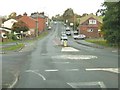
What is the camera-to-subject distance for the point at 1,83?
1560 centimetres

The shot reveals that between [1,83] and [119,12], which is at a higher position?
[119,12]

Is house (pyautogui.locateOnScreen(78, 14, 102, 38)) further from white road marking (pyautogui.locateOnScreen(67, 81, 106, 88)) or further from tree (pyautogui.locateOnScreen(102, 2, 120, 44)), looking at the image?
white road marking (pyautogui.locateOnScreen(67, 81, 106, 88))

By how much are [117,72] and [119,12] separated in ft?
94.4

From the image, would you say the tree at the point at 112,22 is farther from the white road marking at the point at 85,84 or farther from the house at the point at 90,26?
the house at the point at 90,26

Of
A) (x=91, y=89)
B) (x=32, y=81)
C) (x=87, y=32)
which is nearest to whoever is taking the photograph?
(x=91, y=89)

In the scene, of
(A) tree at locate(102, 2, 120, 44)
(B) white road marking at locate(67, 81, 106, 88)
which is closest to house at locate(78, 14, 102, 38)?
(A) tree at locate(102, 2, 120, 44)

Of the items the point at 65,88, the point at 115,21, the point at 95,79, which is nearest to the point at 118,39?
the point at 115,21

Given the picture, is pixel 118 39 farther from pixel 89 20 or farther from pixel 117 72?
pixel 89 20

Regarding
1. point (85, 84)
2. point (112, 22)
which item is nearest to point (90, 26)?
Answer: point (112, 22)

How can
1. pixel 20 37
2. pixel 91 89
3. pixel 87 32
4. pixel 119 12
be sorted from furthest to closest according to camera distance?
pixel 87 32 < pixel 20 37 < pixel 119 12 < pixel 91 89

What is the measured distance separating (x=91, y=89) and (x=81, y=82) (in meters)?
2.11

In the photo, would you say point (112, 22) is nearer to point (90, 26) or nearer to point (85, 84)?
point (85, 84)

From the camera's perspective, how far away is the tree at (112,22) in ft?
157

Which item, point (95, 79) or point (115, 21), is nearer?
point (95, 79)
